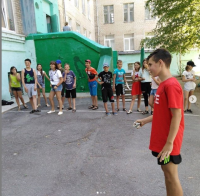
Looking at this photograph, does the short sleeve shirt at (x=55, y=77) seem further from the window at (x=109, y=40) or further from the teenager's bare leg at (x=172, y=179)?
the window at (x=109, y=40)

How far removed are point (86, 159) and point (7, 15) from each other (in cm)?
908

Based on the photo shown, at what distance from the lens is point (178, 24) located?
34.4 ft

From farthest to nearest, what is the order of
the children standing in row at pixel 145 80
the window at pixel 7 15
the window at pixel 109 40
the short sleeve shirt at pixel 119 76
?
the window at pixel 109 40 < the window at pixel 7 15 < the short sleeve shirt at pixel 119 76 < the children standing in row at pixel 145 80

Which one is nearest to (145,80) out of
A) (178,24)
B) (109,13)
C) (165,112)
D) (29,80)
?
(29,80)

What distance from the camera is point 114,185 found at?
286cm

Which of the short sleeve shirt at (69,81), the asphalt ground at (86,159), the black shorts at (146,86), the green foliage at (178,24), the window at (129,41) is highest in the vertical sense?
the window at (129,41)

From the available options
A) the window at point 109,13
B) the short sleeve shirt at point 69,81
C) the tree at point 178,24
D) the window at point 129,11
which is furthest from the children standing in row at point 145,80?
the window at point 109,13

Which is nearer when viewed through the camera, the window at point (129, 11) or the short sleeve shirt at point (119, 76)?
the short sleeve shirt at point (119, 76)

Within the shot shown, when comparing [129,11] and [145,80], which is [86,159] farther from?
[129,11]

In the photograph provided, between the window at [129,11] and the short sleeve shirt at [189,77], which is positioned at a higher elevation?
the window at [129,11]

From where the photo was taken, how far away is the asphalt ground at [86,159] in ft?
9.24

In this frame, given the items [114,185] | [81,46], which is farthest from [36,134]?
[81,46]

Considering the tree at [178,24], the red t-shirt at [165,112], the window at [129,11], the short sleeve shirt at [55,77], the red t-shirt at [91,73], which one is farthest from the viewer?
the window at [129,11]

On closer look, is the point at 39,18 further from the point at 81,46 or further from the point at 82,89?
the point at 82,89
